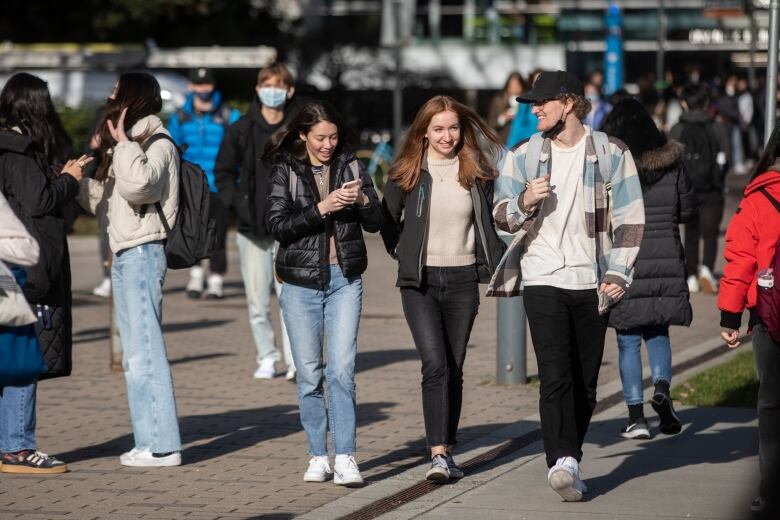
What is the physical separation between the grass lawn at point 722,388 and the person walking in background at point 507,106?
5.11 m

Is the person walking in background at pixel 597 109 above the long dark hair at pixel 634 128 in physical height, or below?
above

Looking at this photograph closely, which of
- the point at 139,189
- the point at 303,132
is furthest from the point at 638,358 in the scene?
the point at 139,189

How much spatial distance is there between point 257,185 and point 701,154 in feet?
18.1

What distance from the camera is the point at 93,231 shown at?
2058 cm

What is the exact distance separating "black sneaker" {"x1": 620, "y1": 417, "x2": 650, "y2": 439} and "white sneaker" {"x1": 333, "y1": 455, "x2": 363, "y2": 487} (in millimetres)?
1820

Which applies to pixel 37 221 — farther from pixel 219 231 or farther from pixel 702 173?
pixel 702 173

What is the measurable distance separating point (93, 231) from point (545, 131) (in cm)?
1426

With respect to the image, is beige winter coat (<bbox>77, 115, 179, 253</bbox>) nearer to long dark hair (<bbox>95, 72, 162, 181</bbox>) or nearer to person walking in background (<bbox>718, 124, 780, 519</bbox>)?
long dark hair (<bbox>95, 72, 162, 181</bbox>)

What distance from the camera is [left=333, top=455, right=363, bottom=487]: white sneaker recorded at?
7270 millimetres

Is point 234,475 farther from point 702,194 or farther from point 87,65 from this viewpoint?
point 87,65

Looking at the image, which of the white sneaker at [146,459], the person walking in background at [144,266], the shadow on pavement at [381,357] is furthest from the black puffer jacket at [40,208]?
the shadow on pavement at [381,357]

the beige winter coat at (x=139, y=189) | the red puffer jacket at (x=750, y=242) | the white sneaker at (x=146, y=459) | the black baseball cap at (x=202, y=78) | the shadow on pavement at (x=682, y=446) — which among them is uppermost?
the black baseball cap at (x=202, y=78)

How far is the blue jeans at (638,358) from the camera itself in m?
8.62

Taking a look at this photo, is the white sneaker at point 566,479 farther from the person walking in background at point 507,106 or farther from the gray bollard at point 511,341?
the person walking in background at point 507,106
